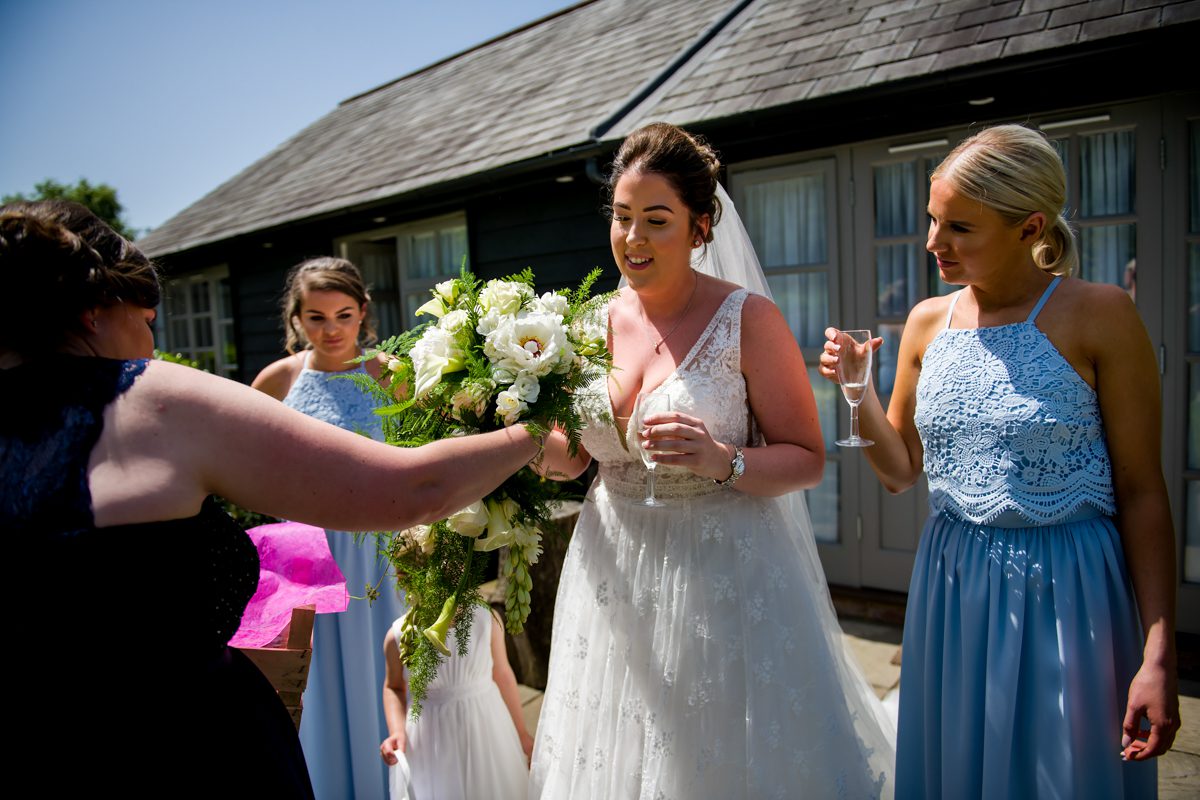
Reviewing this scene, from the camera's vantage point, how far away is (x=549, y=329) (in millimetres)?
1763

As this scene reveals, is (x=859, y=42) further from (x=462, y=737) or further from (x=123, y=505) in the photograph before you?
(x=123, y=505)

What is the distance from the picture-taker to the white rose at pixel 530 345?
5.69ft

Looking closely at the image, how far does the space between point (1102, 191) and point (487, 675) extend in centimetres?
396

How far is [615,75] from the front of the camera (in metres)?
6.48

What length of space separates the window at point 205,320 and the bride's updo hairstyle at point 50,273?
9989 mm

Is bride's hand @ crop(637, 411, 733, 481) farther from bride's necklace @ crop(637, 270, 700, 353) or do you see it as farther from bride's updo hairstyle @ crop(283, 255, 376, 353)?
bride's updo hairstyle @ crop(283, 255, 376, 353)

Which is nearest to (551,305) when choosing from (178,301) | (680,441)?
(680,441)

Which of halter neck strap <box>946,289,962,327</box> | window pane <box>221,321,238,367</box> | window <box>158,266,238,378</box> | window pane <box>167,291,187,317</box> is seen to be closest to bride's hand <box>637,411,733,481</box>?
halter neck strap <box>946,289,962,327</box>

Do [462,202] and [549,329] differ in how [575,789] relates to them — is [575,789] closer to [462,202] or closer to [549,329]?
[549,329]

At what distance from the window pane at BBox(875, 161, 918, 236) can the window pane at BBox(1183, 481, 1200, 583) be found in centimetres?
202

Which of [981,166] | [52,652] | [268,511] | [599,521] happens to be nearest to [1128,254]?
[981,166]

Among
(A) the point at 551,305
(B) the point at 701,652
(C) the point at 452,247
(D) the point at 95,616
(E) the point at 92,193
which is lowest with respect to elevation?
(B) the point at 701,652

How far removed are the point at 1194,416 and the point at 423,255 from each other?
6.51m

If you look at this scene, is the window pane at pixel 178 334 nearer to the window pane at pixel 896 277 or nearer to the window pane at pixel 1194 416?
the window pane at pixel 896 277
